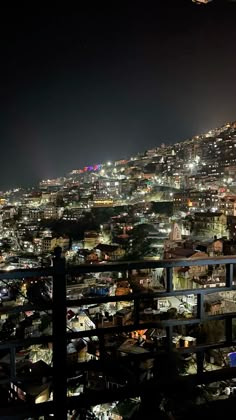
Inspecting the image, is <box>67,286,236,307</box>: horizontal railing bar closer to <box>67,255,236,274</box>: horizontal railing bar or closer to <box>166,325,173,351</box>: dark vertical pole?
<box>67,255,236,274</box>: horizontal railing bar

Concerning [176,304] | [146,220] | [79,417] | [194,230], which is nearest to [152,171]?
[146,220]

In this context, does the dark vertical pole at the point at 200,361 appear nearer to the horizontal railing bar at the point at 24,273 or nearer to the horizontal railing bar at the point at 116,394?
the horizontal railing bar at the point at 116,394

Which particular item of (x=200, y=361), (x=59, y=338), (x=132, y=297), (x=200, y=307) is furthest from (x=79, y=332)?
(x=200, y=361)

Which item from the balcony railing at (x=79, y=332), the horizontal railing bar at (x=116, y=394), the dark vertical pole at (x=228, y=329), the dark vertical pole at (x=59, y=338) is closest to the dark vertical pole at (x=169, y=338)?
the balcony railing at (x=79, y=332)

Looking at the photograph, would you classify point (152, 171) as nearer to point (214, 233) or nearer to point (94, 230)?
point (94, 230)

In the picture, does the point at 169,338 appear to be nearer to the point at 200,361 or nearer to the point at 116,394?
the point at 200,361

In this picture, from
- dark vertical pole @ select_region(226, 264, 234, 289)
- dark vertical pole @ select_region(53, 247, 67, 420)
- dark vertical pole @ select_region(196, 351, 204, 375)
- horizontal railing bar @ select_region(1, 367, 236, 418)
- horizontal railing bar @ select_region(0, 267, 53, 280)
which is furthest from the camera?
dark vertical pole @ select_region(196, 351, 204, 375)

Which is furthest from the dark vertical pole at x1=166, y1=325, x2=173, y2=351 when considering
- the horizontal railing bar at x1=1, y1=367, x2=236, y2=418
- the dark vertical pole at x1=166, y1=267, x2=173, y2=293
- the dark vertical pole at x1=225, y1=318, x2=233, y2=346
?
the dark vertical pole at x1=225, y1=318, x2=233, y2=346

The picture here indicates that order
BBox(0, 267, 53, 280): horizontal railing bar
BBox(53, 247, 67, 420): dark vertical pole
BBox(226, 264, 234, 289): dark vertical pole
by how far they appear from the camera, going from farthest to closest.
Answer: BBox(226, 264, 234, 289): dark vertical pole, BBox(53, 247, 67, 420): dark vertical pole, BBox(0, 267, 53, 280): horizontal railing bar
